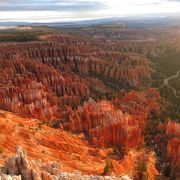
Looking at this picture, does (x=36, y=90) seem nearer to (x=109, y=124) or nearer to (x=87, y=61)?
(x=109, y=124)

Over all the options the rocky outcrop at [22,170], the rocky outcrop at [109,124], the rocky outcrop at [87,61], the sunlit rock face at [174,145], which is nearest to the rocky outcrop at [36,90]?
the rocky outcrop at [109,124]

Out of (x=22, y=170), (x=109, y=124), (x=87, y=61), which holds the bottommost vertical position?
(x=109, y=124)

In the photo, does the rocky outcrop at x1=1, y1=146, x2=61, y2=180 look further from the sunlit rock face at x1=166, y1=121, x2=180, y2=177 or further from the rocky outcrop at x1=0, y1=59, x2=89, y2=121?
the rocky outcrop at x1=0, y1=59, x2=89, y2=121

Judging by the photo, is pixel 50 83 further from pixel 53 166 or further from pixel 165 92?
pixel 53 166

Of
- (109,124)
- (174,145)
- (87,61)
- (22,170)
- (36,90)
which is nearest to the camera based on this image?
(22,170)

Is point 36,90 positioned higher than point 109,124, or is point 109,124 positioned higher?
point 36,90

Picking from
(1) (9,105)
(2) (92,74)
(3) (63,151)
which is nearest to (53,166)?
(3) (63,151)

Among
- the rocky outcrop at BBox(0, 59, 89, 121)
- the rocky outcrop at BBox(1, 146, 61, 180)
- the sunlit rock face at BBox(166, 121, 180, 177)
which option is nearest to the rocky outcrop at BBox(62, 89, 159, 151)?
the sunlit rock face at BBox(166, 121, 180, 177)

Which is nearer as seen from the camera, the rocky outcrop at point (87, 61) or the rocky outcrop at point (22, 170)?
the rocky outcrop at point (22, 170)

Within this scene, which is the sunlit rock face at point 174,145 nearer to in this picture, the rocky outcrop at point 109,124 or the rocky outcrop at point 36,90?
the rocky outcrop at point 109,124

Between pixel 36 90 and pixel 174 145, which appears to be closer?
pixel 174 145

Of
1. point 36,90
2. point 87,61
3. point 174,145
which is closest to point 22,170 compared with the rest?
point 174,145

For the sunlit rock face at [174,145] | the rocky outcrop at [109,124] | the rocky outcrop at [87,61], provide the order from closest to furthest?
the sunlit rock face at [174,145] → the rocky outcrop at [109,124] → the rocky outcrop at [87,61]
